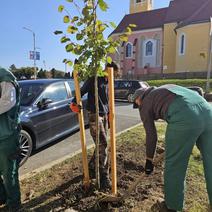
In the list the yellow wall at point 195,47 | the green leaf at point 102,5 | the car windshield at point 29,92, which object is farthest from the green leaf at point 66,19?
the yellow wall at point 195,47

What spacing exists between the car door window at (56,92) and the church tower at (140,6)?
46.2m

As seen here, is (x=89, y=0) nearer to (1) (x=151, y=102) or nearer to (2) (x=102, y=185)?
(1) (x=151, y=102)

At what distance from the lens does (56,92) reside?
21.0 ft

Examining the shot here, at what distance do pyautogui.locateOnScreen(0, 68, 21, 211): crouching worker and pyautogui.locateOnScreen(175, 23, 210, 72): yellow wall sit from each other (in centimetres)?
3260

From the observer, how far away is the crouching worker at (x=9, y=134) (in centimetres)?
301

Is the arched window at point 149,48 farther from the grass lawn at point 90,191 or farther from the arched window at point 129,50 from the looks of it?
the grass lawn at point 90,191

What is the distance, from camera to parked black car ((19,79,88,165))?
17.1ft

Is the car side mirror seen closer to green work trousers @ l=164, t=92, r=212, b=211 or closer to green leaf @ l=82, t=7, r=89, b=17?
green leaf @ l=82, t=7, r=89, b=17

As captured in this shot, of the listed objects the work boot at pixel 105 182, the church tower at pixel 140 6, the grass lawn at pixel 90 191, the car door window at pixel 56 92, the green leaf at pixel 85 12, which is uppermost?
the church tower at pixel 140 6

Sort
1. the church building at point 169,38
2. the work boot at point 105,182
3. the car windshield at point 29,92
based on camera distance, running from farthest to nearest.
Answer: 1. the church building at point 169,38
2. the car windshield at point 29,92
3. the work boot at point 105,182

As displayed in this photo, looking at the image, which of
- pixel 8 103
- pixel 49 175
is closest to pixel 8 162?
pixel 8 103

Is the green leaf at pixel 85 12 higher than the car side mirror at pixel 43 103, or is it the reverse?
the green leaf at pixel 85 12

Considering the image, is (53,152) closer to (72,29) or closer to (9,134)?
(9,134)

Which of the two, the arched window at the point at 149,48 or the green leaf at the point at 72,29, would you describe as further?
the arched window at the point at 149,48
